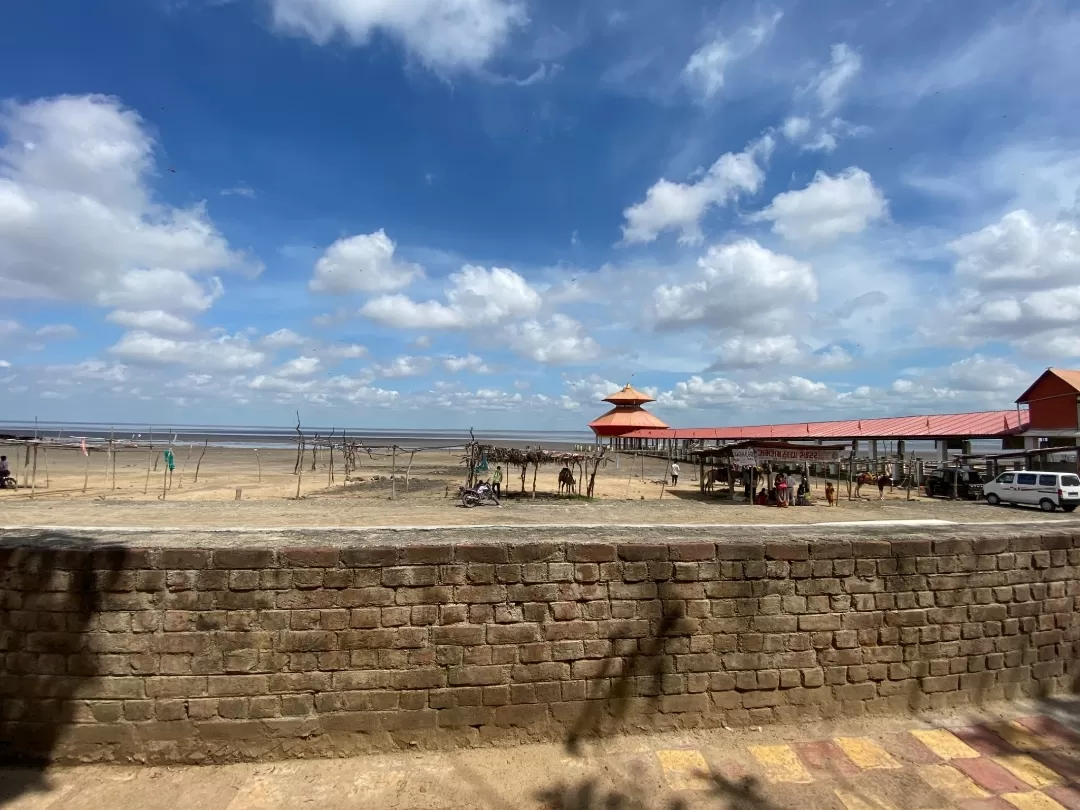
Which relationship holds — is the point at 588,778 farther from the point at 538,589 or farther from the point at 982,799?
the point at 982,799

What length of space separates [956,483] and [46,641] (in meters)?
23.5

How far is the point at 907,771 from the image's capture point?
4.02 m

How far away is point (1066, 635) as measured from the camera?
5.22m

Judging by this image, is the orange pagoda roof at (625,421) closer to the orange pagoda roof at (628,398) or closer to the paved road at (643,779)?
the orange pagoda roof at (628,398)

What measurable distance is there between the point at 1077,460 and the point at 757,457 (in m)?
10.5

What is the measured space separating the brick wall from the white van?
14410 millimetres

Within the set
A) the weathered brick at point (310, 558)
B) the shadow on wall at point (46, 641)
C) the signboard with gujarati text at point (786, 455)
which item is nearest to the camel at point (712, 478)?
the signboard with gujarati text at point (786, 455)

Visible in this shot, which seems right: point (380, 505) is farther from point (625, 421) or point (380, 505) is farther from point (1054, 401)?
point (1054, 401)

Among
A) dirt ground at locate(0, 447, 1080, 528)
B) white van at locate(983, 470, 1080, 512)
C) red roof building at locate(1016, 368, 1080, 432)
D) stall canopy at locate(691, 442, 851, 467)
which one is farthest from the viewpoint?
red roof building at locate(1016, 368, 1080, 432)

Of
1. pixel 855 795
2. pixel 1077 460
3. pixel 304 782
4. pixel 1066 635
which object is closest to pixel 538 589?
pixel 304 782

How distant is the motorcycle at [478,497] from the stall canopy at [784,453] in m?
8.14

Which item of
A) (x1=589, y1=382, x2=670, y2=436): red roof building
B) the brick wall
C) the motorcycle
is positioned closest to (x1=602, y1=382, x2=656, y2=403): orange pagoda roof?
(x1=589, y1=382, x2=670, y2=436): red roof building

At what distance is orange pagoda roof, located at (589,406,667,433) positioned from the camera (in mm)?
25969

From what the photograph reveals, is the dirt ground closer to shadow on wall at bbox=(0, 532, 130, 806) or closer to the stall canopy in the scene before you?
the stall canopy
